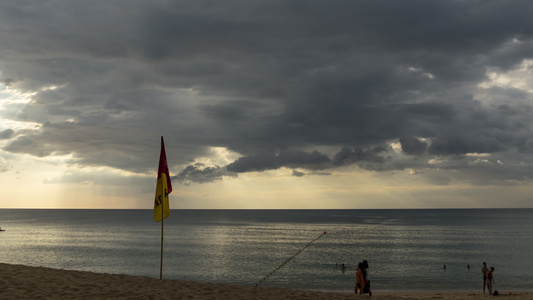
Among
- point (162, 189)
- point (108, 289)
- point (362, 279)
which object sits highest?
point (162, 189)

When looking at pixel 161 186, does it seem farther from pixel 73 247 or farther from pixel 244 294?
pixel 73 247

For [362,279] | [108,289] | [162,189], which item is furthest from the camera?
[362,279]

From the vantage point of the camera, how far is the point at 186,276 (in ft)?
166

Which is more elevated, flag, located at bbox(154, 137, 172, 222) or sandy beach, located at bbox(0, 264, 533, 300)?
flag, located at bbox(154, 137, 172, 222)

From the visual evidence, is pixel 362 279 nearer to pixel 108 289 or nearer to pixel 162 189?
pixel 162 189

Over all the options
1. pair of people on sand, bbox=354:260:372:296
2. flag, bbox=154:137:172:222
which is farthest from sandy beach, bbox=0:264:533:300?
flag, bbox=154:137:172:222

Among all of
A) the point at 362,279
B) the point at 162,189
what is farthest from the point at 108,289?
the point at 362,279

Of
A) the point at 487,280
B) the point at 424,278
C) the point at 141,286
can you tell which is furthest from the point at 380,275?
the point at 141,286

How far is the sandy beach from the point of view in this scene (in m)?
16.8

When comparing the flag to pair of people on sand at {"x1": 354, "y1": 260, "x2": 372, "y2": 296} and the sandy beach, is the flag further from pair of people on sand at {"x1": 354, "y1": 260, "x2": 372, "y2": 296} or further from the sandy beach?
pair of people on sand at {"x1": 354, "y1": 260, "x2": 372, "y2": 296}

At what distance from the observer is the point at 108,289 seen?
18141 mm

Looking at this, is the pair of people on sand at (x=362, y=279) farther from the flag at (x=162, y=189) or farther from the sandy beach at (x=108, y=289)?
the flag at (x=162, y=189)

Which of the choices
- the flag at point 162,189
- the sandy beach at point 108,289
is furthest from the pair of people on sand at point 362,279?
the flag at point 162,189

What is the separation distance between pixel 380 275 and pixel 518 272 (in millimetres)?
17884
